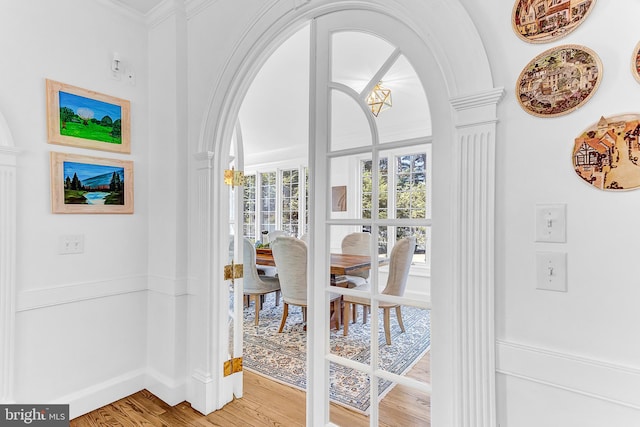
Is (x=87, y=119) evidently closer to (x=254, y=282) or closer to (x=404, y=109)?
(x=404, y=109)

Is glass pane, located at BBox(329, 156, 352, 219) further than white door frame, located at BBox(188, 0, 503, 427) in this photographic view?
Yes

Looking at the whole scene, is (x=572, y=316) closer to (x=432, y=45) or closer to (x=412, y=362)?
(x=412, y=362)

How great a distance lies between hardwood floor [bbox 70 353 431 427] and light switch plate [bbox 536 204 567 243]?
95 cm

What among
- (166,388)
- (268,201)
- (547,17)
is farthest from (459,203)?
(268,201)

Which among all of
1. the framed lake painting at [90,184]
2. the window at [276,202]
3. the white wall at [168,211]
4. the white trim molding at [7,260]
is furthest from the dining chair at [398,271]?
the window at [276,202]

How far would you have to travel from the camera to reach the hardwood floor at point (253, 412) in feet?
5.09

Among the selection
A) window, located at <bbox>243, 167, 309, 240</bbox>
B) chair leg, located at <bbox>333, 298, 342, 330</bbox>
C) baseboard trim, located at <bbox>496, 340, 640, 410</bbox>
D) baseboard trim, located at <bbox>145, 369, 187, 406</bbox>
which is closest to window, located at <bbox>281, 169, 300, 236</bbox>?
window, located at <bbox>243, 167, 309, 240</bbox>

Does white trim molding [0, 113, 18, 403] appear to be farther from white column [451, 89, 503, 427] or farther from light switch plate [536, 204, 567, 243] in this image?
light switch plate [536, 204, 567, 243]

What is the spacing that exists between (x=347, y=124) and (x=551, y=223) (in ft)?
3.19

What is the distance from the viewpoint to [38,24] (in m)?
1.94

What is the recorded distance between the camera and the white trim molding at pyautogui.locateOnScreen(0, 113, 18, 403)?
1783 millimetres

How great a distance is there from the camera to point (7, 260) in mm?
1800

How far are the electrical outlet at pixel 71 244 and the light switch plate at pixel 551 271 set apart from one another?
8.31 ft

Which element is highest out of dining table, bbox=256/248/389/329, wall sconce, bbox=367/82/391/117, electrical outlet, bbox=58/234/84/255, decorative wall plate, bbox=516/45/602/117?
wall sconce, bbox=367/82/391/117
